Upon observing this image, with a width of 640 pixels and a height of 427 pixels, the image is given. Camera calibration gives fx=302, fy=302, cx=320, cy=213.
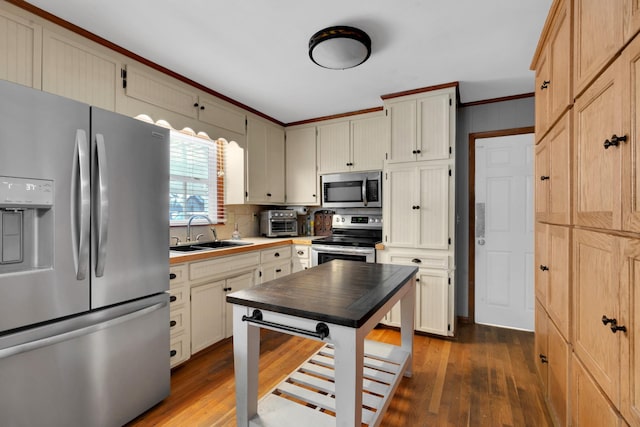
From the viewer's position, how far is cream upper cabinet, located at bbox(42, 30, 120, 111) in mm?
1822

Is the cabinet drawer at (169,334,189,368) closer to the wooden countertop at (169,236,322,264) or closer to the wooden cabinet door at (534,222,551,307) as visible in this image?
the wooden countertop at (169,236,322,264)

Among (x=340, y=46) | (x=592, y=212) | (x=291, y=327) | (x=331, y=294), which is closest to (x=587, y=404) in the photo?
(x=592, y=212)

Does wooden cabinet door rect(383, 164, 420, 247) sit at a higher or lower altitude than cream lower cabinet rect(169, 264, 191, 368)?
higher

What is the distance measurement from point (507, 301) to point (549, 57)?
250 cm

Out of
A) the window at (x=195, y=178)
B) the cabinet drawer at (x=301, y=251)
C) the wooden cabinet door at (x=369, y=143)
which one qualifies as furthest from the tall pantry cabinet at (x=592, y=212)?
the window at (x=195, y=178)

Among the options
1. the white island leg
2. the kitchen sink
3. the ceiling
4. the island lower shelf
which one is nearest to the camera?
the white island leg

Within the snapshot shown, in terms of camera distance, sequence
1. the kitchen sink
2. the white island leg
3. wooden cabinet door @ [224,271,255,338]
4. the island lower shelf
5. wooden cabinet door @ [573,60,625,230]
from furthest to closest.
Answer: the kitchen sink, wooden cabinet door @ [224,271,255,338], the island lower shelf, the white island leg, wooden cabinet door @ [573,60,625,230]

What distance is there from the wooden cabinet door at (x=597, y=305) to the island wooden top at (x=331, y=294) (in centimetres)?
77

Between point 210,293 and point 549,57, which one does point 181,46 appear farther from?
point 549,57

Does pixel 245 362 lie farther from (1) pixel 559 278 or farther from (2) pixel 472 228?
(2) pixel 472 228

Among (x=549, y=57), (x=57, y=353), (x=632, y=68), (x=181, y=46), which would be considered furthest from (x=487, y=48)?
(x=57, y=353)

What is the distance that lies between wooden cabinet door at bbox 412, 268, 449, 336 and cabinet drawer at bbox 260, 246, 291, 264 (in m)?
1.50

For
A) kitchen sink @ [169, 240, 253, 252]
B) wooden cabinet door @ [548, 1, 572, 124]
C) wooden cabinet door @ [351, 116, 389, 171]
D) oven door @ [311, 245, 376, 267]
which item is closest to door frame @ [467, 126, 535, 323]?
wooden cabinet door @ [351, 116, 389, 171]

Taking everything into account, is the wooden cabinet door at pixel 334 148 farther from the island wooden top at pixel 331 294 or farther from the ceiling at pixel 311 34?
the island wooden top at pixel 331 294
